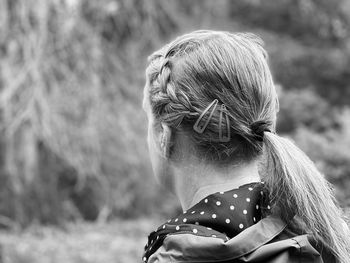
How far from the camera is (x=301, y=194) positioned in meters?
1.31

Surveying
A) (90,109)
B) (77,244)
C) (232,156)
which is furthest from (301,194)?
(77,244)

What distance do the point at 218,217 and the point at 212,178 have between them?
0.10 metres

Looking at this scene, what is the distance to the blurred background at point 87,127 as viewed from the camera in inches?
197

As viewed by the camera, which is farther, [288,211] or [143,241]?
[143,241]

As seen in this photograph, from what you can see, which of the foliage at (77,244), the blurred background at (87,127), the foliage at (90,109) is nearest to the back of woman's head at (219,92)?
the foliage at (90,109)

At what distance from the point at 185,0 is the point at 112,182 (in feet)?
10.4

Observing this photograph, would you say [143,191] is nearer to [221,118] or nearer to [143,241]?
[143,241]

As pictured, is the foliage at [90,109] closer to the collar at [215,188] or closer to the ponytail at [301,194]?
the ponytail at [301,194]

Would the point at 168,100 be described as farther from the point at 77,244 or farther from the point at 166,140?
the point at 77,244

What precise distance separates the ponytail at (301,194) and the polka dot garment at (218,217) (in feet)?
0.20

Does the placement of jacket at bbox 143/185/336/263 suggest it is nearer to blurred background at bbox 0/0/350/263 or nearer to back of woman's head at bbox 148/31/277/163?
back of woman's head at bbox 148/31/277/163

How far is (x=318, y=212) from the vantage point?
4.34ft

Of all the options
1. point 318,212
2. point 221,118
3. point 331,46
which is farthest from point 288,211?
point 331,46

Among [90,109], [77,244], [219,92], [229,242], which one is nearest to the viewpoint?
[229,242]
